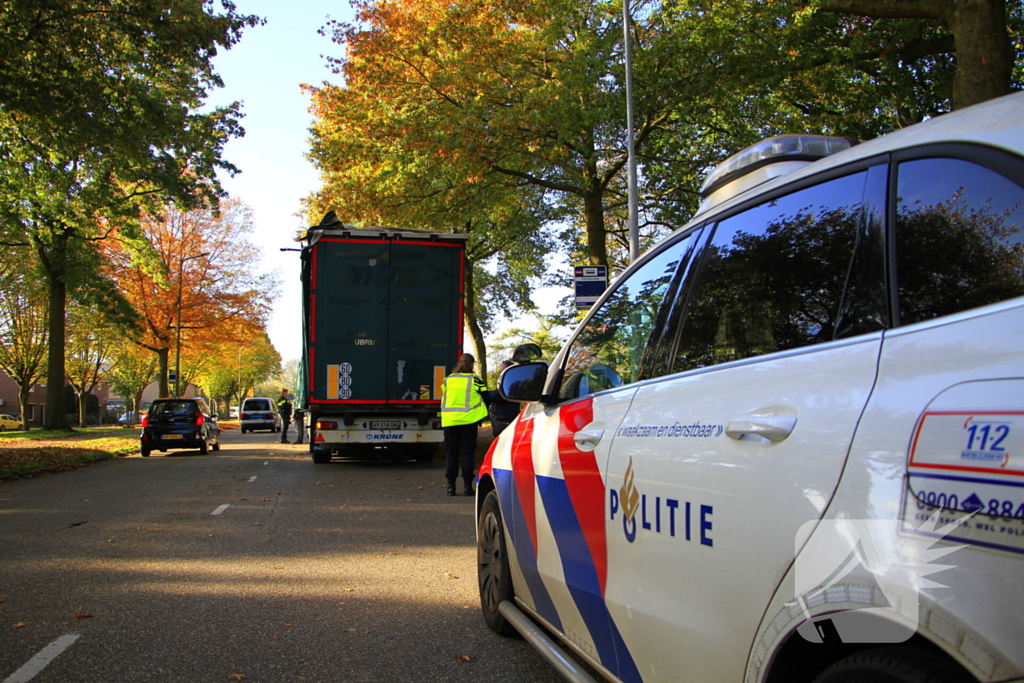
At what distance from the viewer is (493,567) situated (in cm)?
464

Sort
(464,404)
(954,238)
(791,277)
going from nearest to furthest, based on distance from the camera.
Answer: (954,238), (791,277), (464,404)

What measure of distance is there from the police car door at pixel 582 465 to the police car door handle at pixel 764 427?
0.79 metres

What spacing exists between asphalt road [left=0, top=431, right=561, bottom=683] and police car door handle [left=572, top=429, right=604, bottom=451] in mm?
1406

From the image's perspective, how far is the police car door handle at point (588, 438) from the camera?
10.1ft

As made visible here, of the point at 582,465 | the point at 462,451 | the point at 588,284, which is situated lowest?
the point at 462,451

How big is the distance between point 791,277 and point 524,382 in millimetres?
1880

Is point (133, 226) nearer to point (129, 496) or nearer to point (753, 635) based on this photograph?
point (129, 496)

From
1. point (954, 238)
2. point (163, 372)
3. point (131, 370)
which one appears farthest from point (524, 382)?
point (131, 370)

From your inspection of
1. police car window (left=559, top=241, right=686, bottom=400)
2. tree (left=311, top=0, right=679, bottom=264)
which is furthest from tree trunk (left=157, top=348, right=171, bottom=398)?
police car window (left=559, top=241, right=686, bottom=400)

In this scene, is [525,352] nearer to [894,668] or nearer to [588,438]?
[588,438]

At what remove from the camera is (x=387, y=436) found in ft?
48.0

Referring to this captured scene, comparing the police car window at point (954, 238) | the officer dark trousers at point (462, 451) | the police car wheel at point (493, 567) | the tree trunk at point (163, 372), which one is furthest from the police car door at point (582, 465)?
the tree trunk at point (163, 372)

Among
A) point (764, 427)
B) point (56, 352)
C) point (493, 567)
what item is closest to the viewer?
point (764, 427)

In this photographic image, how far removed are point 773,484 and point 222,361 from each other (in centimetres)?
5947
